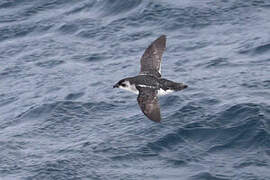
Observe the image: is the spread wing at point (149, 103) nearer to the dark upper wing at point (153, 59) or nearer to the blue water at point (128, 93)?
the dark upper wing at point (153, 59)

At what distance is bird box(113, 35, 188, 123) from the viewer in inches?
920

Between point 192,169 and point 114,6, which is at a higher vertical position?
point 114,6

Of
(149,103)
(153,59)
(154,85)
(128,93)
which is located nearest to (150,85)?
(154,85)

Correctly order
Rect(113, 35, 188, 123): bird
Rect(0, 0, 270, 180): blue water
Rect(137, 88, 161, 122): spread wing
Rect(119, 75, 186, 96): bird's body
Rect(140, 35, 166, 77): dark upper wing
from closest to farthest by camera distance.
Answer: Rect(137, 88, 161, 122): spread wing < Rect(113, 35, 188, 123): bird < Rect(119, 75, 186, 96): bird's body < Rect(0, 0, 270, 180): blue water < Rect(140, 35, 166, 77): dark upper wing

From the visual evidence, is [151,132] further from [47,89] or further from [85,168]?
[47,89]

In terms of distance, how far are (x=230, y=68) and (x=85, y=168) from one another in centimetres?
959

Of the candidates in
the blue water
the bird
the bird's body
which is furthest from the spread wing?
the blue water

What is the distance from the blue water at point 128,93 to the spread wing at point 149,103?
2630 mm

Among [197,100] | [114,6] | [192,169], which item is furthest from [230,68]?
[114,6]

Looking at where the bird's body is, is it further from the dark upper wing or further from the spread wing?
the dark upper wing

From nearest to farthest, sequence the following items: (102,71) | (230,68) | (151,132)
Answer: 1. (151,132)
2. (230,68)
3. (102,71)

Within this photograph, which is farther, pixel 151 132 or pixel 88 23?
pixel 88 23

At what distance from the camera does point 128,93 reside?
31.6 m

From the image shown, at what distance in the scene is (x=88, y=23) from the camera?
3897cm
